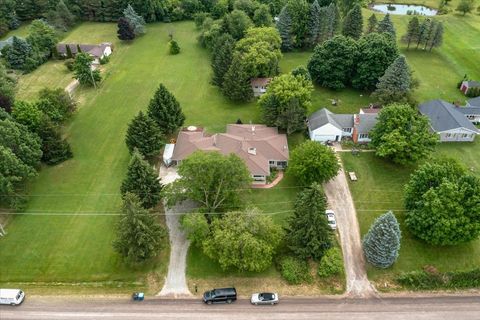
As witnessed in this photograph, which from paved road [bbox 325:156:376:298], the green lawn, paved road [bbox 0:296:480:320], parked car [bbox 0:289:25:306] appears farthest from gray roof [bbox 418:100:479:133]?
parked car [bbox 0:289:25:306]

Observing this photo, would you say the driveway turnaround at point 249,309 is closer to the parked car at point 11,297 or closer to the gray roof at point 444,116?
the parked car at point 11,297

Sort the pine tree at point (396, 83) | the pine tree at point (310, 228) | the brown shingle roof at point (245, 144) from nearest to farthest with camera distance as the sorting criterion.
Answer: the pine tree at point (310, 228), the brown shingle roof at point (245, 144), the pine tree at point (396, 83)

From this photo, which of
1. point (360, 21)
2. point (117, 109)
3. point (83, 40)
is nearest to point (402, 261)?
point (117, 109)

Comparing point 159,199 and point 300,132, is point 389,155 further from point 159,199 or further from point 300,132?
point 159,199

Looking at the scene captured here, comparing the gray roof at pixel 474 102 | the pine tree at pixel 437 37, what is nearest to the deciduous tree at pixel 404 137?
the gray roof at pixel 474 102

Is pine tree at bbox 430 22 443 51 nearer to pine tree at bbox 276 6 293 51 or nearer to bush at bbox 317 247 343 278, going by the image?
pine tree at bbox 276 6 293 51
